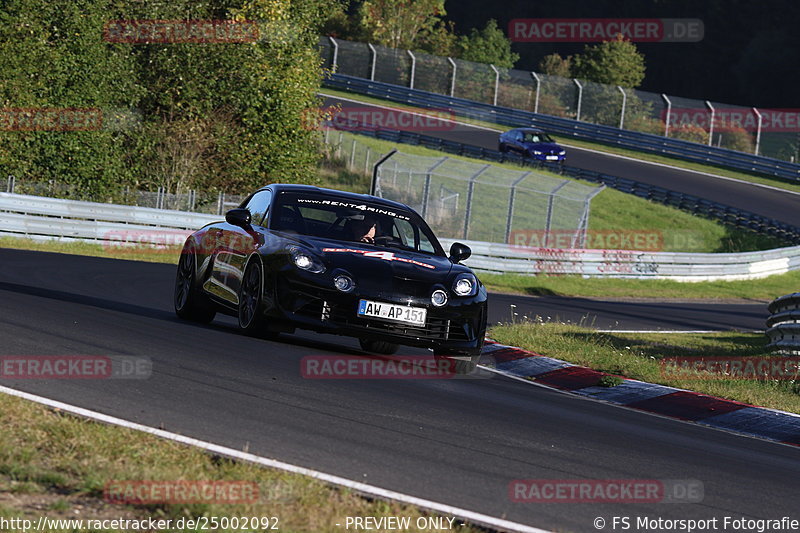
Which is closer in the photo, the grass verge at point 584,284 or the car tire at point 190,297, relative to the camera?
the car tire at point 190,297

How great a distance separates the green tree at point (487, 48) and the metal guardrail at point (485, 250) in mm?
46530

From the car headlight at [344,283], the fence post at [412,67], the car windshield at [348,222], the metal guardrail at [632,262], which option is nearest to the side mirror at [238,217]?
the car windshield at [348,222]

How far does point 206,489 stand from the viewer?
5211 mm

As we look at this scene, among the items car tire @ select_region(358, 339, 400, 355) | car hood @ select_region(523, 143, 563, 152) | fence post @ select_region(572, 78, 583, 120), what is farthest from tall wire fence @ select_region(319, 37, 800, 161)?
car tire @ select_region(358, 339, 400, 355)

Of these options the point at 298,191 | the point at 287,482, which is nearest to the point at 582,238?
the point at 298,191

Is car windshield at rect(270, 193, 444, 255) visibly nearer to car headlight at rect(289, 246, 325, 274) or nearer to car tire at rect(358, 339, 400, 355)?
car headlight at rect(289, 246, 325, 274)

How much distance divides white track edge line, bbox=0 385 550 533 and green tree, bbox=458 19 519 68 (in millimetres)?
76255

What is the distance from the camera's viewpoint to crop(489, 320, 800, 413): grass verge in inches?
446

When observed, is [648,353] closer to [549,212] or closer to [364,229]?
[364,229]

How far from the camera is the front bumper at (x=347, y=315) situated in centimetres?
991

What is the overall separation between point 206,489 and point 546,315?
616 inches

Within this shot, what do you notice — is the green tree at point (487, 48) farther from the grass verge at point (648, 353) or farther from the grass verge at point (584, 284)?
the grass verge at point (648, 353)

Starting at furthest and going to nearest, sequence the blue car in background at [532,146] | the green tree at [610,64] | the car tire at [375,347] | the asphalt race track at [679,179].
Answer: the green tree at [610,64], the blue car in background at [532,146], the asphalt race track at [679,179], the car tire at [375,347]

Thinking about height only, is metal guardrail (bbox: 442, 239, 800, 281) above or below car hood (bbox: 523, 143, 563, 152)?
below
